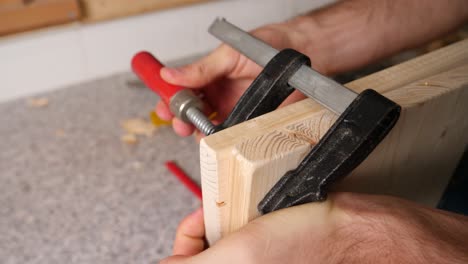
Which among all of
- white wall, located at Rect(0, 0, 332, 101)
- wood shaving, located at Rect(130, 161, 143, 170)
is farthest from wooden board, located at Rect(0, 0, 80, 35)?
wood shaving, located at Rect(130, 161, 143, 170)

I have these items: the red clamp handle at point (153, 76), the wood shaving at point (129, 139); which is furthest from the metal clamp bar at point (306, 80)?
the wood shaving at point (129, 139)

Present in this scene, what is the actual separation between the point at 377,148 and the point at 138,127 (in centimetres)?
78

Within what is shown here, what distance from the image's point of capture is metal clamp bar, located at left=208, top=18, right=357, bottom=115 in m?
0.35

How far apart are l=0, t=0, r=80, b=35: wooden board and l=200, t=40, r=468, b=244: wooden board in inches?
34.7

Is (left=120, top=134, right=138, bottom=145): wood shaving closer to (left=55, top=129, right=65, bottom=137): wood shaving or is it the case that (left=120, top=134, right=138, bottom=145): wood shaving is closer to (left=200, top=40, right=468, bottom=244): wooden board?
(left=55, top=129, right=65, bottom=137): wood shaving

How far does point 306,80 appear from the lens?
39 cm

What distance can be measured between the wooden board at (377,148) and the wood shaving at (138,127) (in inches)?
25.4

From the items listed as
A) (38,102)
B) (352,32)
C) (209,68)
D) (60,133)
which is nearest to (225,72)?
(209,68)

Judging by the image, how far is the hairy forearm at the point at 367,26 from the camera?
0.77 metres

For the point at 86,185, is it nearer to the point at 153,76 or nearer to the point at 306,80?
the point at 153,76

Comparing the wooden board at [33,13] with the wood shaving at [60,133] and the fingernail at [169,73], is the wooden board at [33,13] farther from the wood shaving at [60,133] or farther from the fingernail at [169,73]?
the fingernail at [169,73]

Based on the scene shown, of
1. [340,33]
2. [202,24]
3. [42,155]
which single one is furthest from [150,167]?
[202,24]

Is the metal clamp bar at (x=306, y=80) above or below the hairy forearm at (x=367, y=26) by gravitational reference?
above

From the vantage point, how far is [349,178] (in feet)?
1.35
